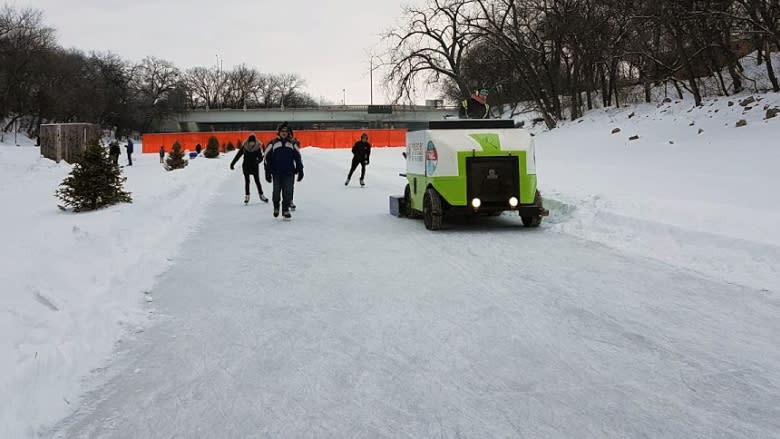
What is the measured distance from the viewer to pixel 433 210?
419 inches

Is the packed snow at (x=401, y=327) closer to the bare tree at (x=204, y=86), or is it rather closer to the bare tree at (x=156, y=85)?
the bare tree at (x=156, y=85)

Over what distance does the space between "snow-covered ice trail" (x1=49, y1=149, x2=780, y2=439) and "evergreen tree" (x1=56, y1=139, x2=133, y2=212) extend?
658 cm

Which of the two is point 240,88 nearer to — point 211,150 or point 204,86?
point 204,86

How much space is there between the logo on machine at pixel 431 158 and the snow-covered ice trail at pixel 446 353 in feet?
8.89

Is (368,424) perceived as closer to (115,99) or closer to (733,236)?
(733,236)

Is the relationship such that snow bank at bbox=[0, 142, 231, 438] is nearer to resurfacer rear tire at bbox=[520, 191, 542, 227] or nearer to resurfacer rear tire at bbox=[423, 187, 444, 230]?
resurfacer rear tire at bbox=[423, 187, 444, 230]

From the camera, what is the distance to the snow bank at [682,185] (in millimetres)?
7711

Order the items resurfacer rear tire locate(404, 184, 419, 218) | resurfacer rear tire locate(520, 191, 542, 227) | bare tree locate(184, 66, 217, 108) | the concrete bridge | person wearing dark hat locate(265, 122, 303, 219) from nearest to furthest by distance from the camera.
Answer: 1. resurfacer rear tire locate(520, 191, 542, 227)
2. resurfacer rear tire locate(404, 184, 419, 218)
3. person wearing dark hat locate(265, 122, 303, 219)
4. the concrete bridge
5. bare tree locate(184, 66, 217, 108)

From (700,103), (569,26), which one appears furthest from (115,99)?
(700,103)

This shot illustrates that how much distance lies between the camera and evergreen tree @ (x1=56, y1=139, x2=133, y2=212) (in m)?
13.6

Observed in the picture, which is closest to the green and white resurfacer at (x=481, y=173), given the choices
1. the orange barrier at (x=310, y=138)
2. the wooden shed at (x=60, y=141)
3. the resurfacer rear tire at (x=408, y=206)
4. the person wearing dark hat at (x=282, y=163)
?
the resurfacer rear tire at (x=408, y=206)

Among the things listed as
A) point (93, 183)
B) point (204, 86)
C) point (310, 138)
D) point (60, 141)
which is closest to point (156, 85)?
point (204, 86)

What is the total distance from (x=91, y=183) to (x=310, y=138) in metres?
48.6

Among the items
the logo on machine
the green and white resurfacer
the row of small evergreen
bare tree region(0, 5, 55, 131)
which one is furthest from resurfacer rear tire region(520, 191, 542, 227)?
bare tree region(0, 5, 55, 131)
